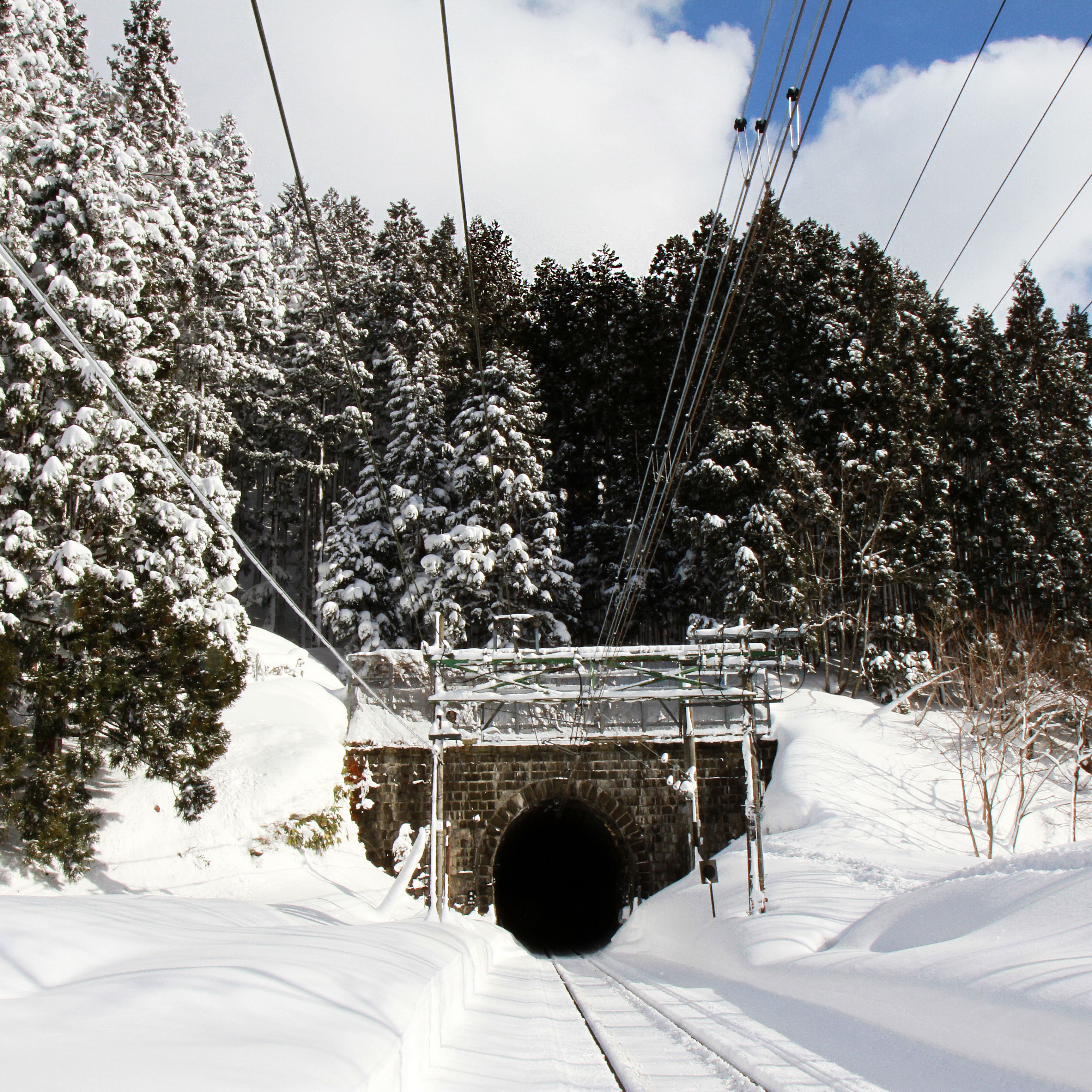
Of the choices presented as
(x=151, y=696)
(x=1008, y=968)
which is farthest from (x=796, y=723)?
(x=1008, y=968)

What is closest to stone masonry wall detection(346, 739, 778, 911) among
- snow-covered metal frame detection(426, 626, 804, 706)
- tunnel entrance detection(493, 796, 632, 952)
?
tunnel entrance detection(493, 796, 632, 952)

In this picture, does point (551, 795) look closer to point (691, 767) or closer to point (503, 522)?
point (691, 767)

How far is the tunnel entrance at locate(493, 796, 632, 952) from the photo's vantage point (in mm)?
23078

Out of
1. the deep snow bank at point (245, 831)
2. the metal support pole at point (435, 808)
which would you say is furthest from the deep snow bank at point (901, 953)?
the deep snow bank at point (245, 831)

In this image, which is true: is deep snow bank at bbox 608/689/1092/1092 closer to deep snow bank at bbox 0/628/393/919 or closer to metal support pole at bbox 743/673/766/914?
metal support pole at bbox 743/673/766/914

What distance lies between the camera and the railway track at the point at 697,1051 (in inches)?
204

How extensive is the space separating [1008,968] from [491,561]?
2356 centimetres

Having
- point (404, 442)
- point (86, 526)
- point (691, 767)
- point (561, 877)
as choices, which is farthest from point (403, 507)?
point (691, 767)

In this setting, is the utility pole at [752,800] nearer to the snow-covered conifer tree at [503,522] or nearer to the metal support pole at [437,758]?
the metal support pole at [437,758]

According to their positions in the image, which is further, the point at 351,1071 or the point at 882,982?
the point at 882,982

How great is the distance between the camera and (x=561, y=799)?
70.7 ft

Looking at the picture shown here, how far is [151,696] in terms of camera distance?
16.3m

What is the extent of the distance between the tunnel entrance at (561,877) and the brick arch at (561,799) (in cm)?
15

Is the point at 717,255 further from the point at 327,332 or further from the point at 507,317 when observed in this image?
the point at 327,332
